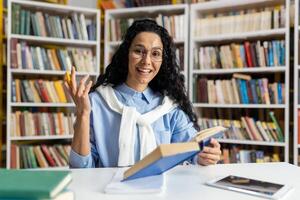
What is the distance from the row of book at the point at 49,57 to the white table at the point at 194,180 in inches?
87.1

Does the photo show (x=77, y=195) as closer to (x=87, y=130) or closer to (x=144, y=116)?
(x=87, y=130)

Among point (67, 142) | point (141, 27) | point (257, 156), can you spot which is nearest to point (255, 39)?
point (257, 156)

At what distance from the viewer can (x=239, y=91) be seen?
10.3 ft

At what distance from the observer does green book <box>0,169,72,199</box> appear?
70cm

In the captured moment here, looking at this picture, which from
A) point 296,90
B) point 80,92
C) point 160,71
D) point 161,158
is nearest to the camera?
point 161,158

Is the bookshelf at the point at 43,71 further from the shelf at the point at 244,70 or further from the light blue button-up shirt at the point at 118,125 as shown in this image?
the light blue button-up shirt at the point at 118,125

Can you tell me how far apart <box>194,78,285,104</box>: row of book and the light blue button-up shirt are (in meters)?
1.51

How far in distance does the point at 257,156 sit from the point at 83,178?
7.63 feet

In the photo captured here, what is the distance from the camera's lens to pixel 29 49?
3197 millimetres

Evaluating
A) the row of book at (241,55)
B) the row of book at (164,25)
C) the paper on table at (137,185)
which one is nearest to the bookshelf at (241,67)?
the row of book at (241,55)

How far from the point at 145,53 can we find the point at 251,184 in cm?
86

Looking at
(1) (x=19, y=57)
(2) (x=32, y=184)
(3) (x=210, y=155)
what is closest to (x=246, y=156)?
(3) (x=210, y=155)

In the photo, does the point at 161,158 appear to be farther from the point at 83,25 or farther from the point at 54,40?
the point at 83,25

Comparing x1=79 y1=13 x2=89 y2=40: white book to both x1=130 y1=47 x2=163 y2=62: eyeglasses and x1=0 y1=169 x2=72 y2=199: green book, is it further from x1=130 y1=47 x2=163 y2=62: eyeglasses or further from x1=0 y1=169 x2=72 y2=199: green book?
x1=0 y1=169 x2=72 y2=199: green book
